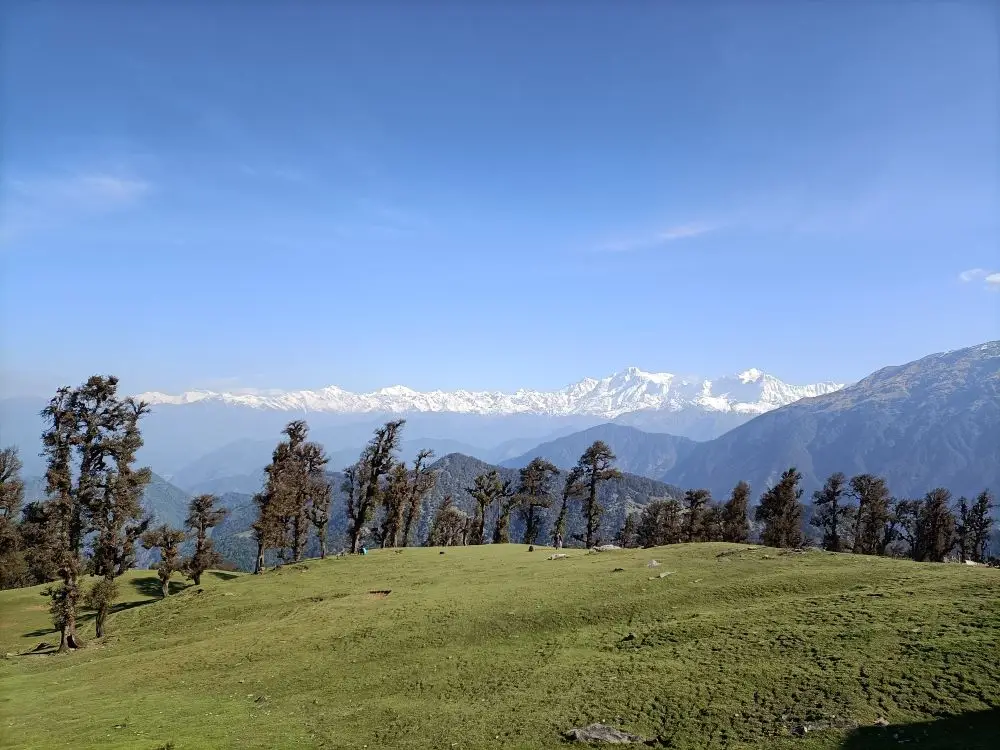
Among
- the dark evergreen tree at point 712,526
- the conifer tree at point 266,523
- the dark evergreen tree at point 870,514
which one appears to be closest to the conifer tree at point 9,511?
the conifer tree at point 266,523

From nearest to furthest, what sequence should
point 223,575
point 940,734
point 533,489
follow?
1. point 940,734
2. point 223,575
3. point 533,489

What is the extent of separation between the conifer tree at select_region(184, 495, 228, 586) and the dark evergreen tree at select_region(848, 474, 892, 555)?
96986 mm

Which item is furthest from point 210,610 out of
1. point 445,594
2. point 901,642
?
point 901,642

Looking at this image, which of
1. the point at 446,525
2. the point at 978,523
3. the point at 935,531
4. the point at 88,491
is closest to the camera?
the point at 88,491

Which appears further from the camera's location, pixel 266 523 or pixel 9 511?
pixel 9 511

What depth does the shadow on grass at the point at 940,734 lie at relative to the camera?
65.8ft

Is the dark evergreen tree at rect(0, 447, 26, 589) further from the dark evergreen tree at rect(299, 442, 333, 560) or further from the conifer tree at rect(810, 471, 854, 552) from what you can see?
the conifer tree at rect(810, 471, 854, 552)

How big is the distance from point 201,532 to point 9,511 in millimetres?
24730

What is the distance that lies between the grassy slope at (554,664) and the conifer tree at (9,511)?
1063 inches

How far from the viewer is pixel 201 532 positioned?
73438mm

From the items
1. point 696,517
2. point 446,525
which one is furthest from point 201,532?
point 696,517

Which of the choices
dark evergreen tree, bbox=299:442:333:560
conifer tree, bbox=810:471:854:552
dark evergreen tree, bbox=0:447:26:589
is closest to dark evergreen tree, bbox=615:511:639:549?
conifer tree, bbox=810:471:854:552

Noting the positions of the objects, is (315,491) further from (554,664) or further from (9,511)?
(554,664)

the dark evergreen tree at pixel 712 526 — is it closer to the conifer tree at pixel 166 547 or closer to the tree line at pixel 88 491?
the conifer tree at pixel 166 547
